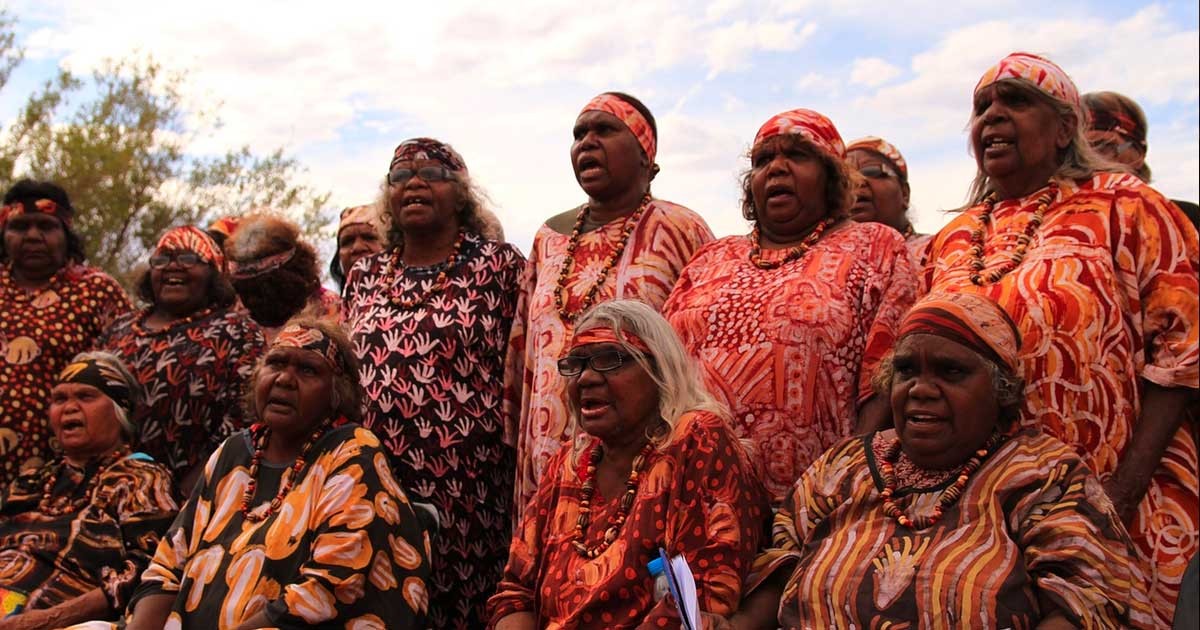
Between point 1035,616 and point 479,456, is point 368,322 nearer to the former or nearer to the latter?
point 479,456

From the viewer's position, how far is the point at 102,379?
5.85 metres

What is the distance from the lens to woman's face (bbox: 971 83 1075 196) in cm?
421

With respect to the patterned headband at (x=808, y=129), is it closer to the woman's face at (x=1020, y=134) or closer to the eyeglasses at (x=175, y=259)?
the woman's face at (x=1020, y=134)

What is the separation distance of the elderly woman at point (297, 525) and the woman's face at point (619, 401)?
1009 millimetres

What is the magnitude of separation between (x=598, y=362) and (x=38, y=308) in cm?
369

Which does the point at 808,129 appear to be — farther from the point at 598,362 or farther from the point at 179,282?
the point at 179,282

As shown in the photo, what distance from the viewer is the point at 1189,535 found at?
12.8ft

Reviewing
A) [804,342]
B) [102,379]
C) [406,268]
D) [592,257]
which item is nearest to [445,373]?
[406,268]

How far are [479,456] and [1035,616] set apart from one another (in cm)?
271

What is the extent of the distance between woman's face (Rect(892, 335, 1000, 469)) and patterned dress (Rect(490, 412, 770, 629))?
0.58 meters

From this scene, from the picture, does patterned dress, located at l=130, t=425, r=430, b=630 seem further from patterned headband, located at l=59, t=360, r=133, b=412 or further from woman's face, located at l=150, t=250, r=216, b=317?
woman's face, located at l=150, t=250, r=216, b=317

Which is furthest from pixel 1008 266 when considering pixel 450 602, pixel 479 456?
pixel 450 602

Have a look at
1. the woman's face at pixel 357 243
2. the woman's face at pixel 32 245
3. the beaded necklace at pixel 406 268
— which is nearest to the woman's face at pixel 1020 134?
the beaded necklace at pixel 406 268

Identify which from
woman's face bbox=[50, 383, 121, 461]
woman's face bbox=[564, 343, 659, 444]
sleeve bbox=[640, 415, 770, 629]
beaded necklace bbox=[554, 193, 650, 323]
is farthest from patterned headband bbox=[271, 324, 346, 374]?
sleeve bbox=[640, 415, 770, 629]
